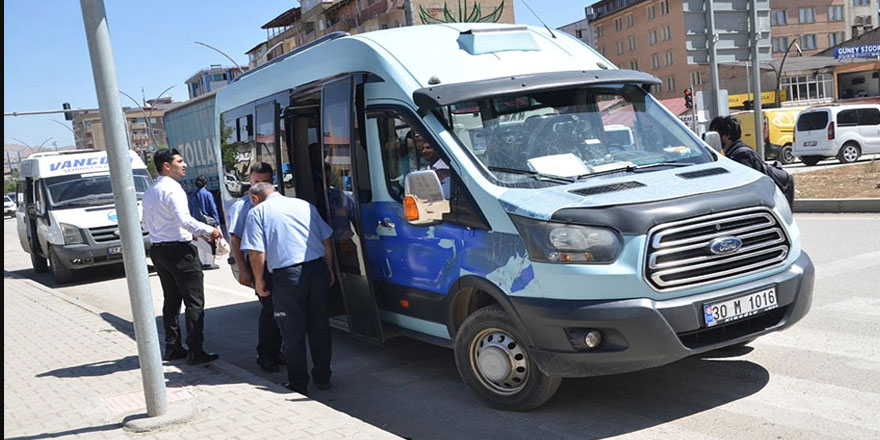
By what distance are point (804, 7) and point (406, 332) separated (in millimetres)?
94533

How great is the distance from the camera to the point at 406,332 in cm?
648

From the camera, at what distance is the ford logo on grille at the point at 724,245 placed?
16.0 ft

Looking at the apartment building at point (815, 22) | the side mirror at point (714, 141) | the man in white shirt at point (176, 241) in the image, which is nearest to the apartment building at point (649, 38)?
the apartment building at point (815, 22)

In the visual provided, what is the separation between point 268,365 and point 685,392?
362 cm

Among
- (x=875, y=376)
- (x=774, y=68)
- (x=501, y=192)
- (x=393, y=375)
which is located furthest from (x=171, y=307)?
(x=774, y=68)

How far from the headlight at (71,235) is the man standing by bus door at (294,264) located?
33.7ft

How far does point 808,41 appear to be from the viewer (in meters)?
90.5

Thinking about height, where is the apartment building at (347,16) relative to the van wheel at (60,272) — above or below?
above

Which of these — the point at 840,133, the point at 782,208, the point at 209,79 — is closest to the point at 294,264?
the point at 782,208

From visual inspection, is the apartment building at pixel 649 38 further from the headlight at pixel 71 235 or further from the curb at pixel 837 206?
the headlight at pixel 71 235

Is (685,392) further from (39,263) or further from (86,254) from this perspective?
(39,263)

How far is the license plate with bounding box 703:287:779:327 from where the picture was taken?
4.87 m

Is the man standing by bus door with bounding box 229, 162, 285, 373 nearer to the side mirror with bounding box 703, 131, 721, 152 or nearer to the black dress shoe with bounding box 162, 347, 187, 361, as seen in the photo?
the black dress shoe with bounding box 162, 347, 187, 361

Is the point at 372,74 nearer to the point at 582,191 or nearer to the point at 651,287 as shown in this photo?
the point at 582,191
